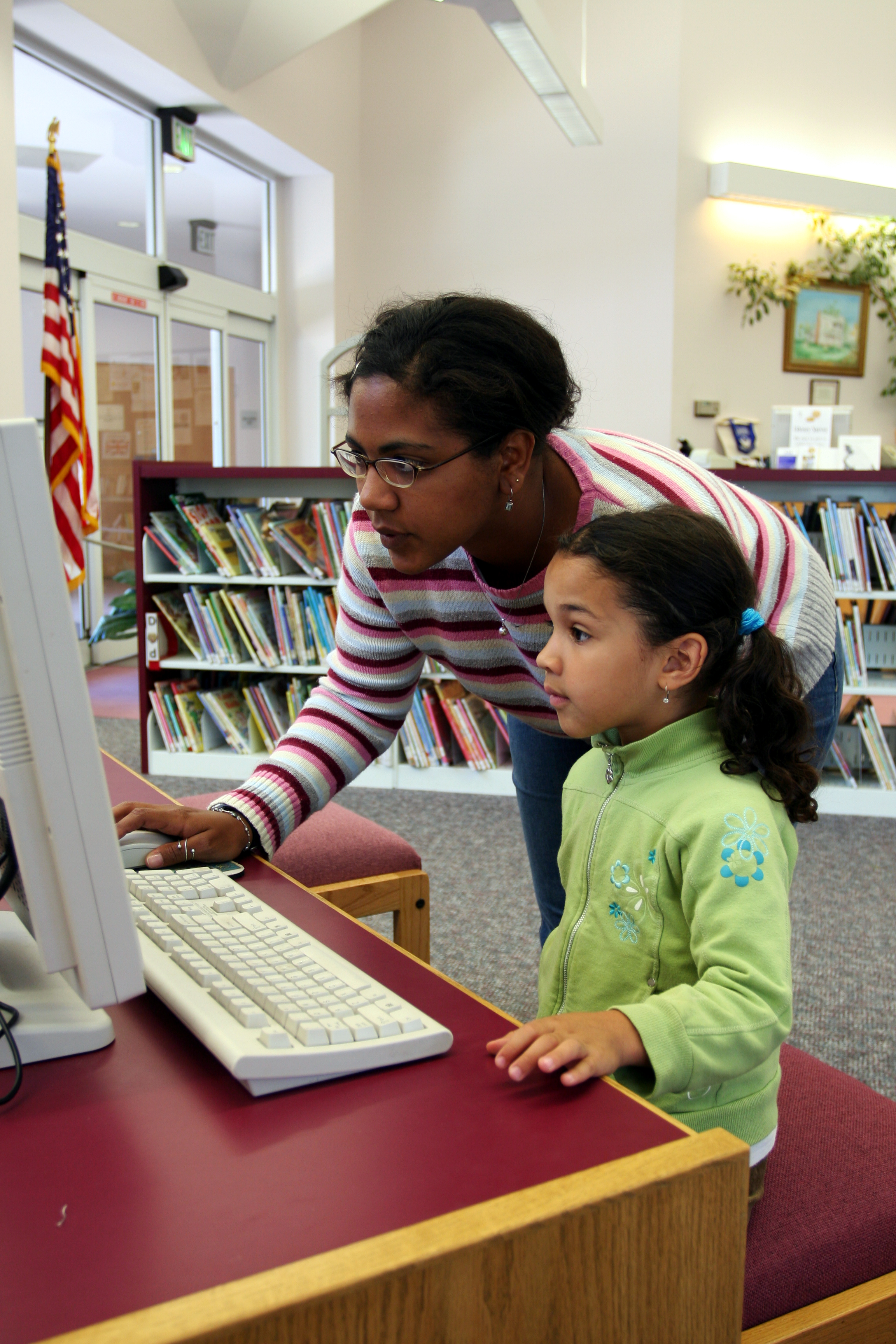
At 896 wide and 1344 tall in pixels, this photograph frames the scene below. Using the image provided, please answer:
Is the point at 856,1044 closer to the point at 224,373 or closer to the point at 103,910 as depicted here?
the point at 103,910

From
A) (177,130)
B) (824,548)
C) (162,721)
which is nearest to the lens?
(824,548)

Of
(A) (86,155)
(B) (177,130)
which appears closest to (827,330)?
(B) (177,130)

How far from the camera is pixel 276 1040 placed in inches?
25.7

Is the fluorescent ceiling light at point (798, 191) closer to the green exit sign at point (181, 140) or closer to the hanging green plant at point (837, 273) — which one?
the hanging green plant at point (837, 273)

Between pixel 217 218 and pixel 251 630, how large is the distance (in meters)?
3.91

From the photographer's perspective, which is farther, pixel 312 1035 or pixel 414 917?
pixel 414 917

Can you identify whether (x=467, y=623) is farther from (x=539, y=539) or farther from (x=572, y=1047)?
(x=572, y=1047)

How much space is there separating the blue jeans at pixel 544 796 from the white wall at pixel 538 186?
531cm

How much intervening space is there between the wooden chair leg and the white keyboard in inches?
27.1

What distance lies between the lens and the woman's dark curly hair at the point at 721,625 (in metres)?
0.91

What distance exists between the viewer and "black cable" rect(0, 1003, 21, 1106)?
2.09 feet

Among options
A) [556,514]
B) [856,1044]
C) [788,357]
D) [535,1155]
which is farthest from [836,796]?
[788,357]

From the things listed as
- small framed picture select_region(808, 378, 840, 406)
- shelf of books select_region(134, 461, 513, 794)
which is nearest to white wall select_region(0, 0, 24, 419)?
shelf of books select_region(134, 461, 513, 794)

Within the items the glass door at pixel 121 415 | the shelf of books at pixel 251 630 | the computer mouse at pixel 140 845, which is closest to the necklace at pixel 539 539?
the computer mouse at pixel 140 845
